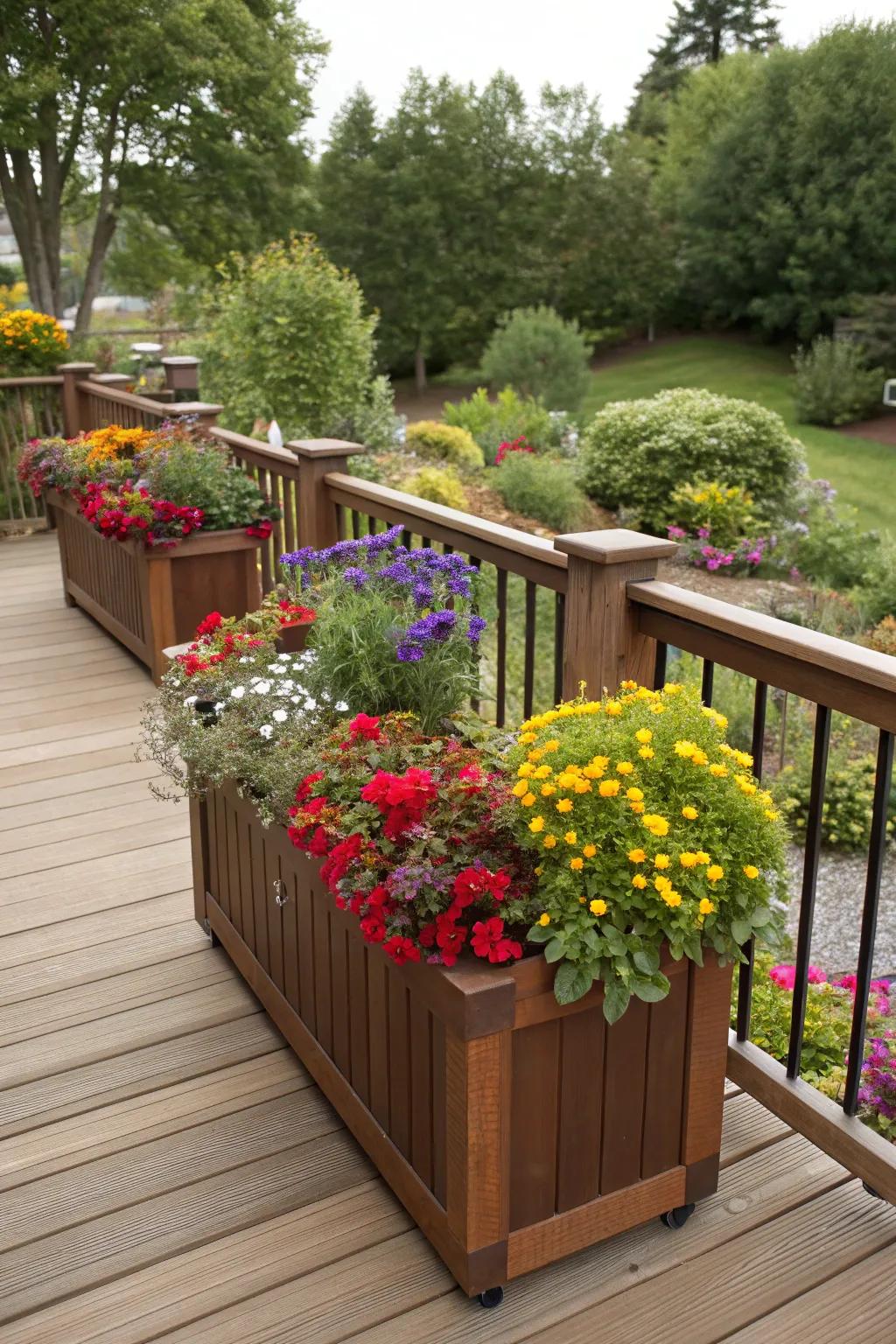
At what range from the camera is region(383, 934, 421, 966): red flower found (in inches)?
65.3

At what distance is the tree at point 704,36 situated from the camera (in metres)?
35.2

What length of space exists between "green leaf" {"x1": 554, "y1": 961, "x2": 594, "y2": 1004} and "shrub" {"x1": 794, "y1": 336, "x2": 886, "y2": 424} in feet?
67.6

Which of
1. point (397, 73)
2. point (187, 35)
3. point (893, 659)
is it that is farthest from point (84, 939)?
point (397, 73)

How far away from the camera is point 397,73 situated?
91.7 ft

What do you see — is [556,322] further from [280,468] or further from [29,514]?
[280,468]

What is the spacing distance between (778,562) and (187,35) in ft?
53.1

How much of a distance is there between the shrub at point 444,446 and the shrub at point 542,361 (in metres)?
6.40

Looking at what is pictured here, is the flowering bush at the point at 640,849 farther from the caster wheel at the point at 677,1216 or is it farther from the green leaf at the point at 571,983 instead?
the caster wheel at the point at 677,1216

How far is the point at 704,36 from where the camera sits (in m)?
35.8

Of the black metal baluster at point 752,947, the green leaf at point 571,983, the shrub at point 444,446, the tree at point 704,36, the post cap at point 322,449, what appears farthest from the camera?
the tree at point 704,36

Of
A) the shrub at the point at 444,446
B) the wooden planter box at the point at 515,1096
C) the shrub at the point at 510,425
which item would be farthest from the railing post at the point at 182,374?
the wooden planter box at the point at 515,1096

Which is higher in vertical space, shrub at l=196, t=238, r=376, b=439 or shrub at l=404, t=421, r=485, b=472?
shrub at l=196, t=238, r=376, b=439

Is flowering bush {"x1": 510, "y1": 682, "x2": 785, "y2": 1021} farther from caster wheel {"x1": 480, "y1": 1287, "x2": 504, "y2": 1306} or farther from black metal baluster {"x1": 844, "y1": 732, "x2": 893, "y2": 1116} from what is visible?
caster wheel {"x1": 480, "y1": 1287, "x2": 504, "y2": 1306}

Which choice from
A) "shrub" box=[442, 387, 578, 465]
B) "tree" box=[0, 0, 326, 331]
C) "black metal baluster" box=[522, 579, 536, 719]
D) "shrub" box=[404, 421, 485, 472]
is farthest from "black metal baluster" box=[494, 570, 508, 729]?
"tree" box=[0, 0, 326, 331]
